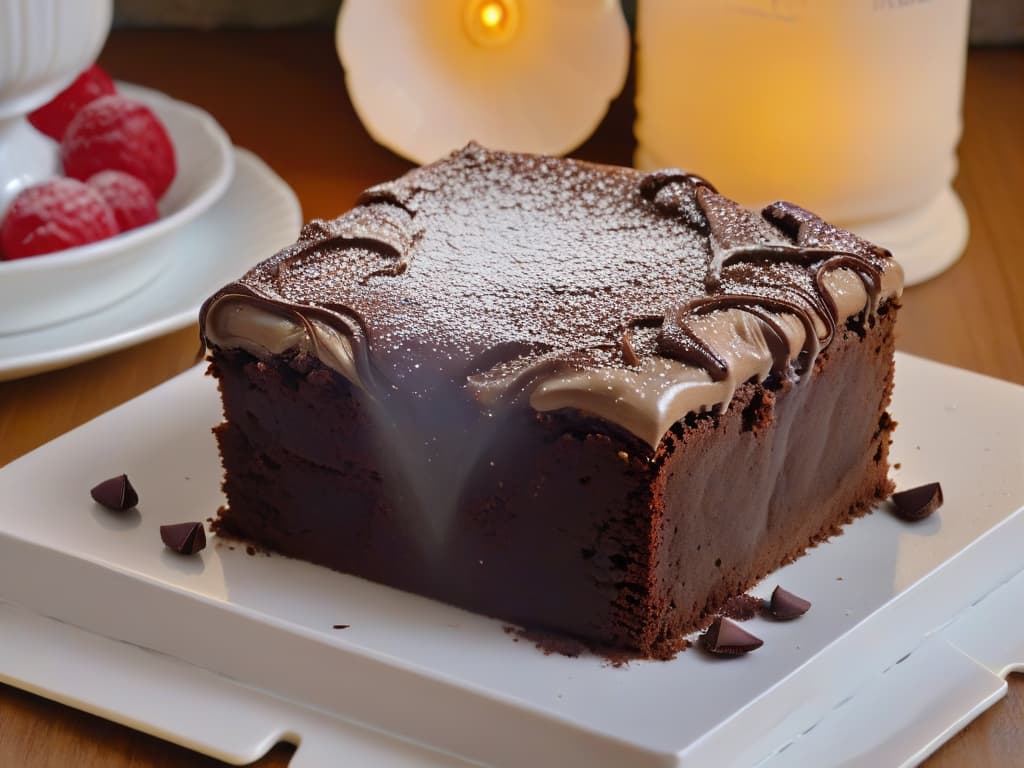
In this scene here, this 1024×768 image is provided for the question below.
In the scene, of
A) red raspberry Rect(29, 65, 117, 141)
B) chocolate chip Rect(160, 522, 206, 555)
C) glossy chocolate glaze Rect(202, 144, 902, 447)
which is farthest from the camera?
red raspberry Rect(29, 65, 117, 141)

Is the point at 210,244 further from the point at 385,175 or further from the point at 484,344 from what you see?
the point at 484,344

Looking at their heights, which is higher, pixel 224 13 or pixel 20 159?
pixel 20 159

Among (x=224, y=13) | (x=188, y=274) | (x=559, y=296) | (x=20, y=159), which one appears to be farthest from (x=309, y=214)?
(x=559, y=296)

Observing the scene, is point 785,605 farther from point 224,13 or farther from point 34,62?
point 224,13

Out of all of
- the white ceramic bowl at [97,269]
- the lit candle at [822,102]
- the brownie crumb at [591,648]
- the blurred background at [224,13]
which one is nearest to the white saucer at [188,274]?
the white ceramic bowl at [97,269]

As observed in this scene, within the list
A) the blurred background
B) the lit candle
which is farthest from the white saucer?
the blurred background

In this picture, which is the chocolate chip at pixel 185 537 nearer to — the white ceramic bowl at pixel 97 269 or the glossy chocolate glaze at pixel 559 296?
the glossy chocolate glaze at pixel 559 296

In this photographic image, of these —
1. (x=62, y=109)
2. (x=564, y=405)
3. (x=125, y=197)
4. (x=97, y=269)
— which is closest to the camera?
(x=564, y=405)

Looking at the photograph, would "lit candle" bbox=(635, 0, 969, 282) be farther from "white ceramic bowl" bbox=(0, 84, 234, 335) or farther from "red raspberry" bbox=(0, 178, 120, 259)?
"red raspberry" bbox=(0, 178, 120, 259)
